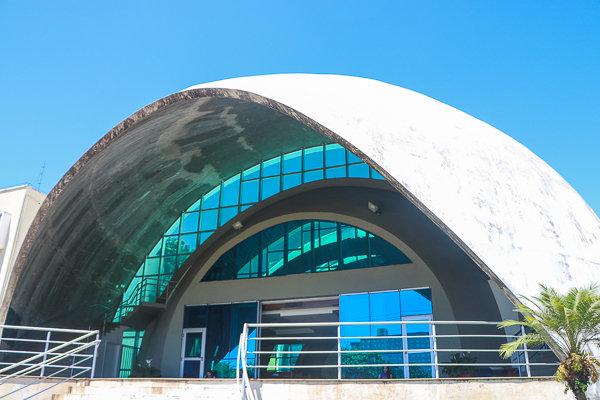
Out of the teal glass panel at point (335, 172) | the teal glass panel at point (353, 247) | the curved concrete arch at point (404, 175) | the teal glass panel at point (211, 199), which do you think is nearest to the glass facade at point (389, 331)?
the teal glass panel at point (353, 247)

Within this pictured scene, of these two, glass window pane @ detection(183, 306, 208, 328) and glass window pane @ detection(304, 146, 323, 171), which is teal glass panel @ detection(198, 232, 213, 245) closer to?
glass window pane @ detection(183, 306, 208, 328)

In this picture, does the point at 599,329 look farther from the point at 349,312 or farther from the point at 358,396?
the point at 349,312

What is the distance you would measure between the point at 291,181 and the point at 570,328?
12857 mm

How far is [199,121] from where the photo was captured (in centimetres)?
1470

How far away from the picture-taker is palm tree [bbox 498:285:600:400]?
24.0 ft

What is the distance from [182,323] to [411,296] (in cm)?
895

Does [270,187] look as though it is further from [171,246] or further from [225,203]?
[171,246]

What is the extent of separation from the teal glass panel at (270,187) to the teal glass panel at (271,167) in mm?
219

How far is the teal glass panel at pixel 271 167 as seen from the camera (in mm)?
19594

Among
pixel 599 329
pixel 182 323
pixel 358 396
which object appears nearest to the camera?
pixel 599 329

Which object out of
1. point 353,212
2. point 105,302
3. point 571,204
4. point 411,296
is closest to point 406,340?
point 411,296

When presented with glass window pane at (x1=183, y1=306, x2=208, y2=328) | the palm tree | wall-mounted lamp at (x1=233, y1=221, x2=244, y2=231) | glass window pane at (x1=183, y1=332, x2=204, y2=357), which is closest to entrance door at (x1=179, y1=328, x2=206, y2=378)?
glass window pane at (x1=183, y1=332, x2=204, y2=357)

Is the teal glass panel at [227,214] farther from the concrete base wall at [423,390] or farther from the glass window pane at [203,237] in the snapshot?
the concrete base wall at [423,390]

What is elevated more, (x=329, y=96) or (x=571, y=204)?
(x=329, y=96)
